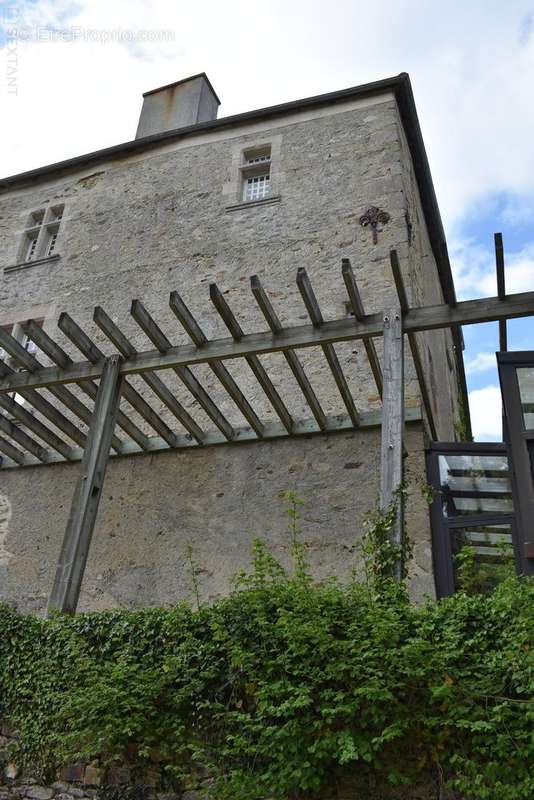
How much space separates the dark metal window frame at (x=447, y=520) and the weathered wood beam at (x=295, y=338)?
1.33 metres

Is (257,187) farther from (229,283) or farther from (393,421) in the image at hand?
(393,421)

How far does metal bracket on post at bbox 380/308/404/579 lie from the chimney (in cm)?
707

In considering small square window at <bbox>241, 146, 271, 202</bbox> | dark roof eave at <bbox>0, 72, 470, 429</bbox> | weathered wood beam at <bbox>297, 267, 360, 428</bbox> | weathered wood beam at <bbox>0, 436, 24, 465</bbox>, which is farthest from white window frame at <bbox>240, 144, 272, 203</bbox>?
weathered wood beam at <bbox>0, 436, 24, 465</bbox>

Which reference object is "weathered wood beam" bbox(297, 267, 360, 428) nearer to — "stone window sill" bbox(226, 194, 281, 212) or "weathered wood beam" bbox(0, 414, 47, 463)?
"stone window sill" bbox(226, 194, 281, 212)

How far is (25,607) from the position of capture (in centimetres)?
658

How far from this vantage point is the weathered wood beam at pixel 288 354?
4.63 meters

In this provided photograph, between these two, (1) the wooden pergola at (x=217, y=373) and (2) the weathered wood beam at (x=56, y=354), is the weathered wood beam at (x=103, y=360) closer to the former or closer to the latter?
(1) the wooden pergola at (x=217, y=373)

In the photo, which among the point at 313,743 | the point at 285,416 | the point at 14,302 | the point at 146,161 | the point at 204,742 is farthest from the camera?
the point at 146,161

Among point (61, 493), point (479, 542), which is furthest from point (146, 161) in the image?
point (479, 542)

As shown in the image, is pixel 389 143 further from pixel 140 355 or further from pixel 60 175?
pixel 60 175

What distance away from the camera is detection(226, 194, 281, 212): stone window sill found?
7.88 metres

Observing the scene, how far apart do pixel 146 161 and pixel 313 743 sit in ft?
26.7

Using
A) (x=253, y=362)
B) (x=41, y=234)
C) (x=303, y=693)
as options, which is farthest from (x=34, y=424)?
(x=303, y=693)

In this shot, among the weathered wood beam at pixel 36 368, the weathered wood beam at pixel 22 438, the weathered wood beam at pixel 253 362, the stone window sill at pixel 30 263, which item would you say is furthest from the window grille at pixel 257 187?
the weathered wood beam at pixel 22 438
